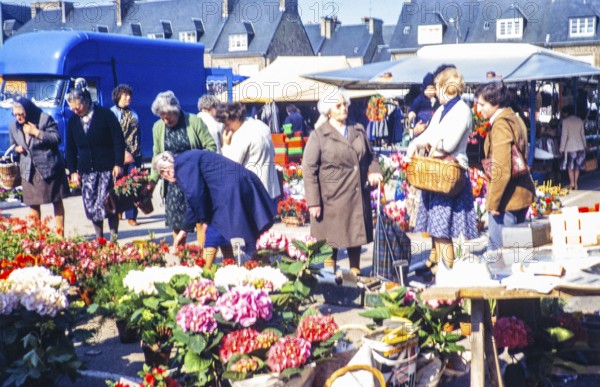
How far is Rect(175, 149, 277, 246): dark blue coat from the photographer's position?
6.55 m

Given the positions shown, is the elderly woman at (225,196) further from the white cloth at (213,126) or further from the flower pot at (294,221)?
the flower pot at (294,221)

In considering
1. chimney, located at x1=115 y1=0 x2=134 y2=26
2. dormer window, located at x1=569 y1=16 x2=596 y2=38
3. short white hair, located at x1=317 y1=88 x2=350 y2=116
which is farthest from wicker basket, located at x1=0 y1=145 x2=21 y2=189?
chimney, located at x1=115 y1=0 x2=134 y2=26

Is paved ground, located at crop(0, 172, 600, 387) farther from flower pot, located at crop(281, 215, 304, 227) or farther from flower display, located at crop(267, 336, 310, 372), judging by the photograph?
flower display, located at crop(267, 336, 310, 372)

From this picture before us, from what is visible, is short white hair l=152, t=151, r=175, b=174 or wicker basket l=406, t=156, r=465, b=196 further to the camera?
short white hair l=152, t=151, r=175, b=174

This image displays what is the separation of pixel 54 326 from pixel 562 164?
13090mm

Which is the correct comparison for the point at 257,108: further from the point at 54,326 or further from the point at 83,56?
the point at 54,326

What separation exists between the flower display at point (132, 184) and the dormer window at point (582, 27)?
4731 centimetres

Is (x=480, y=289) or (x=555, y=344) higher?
(x=480, y=289)

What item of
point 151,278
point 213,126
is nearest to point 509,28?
point 213,126

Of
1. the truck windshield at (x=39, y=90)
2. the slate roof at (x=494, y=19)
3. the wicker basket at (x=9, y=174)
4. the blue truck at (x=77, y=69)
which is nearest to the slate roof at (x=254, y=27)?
the slate roof at (x=494, y=19)

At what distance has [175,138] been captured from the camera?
812cm

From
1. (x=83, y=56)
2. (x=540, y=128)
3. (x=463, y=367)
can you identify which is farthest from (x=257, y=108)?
(x=463, y=367)

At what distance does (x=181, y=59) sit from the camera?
22.0 meters

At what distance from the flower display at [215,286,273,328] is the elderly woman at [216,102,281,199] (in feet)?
10.9
